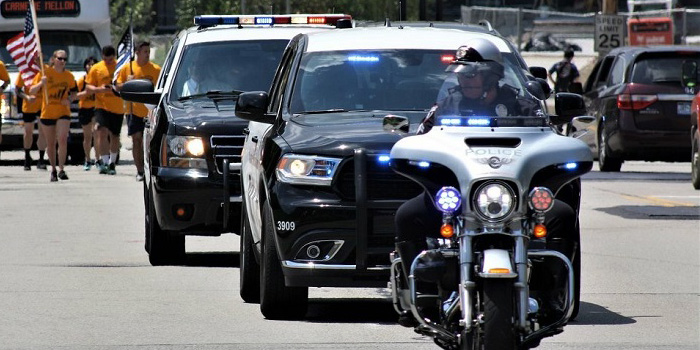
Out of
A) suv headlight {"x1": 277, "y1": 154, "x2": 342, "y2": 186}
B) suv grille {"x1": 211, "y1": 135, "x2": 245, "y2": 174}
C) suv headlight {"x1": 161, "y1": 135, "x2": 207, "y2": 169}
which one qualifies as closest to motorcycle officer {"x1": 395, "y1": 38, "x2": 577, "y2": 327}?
suv headlight {"x1": 277, "y1": 154, "x2": 342, "y2": 186}

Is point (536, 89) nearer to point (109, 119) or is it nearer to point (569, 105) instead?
point (569, 105)

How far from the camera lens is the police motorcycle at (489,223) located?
669cm

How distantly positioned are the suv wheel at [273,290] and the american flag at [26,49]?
16355mm

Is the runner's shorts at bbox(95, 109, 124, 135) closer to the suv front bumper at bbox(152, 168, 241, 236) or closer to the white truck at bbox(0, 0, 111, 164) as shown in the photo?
the white truck at bbox(0, 0, 111, 164)

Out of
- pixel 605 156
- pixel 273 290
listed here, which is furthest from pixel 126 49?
pixel 273 290

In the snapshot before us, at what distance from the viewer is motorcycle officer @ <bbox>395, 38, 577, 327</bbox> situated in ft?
23.6

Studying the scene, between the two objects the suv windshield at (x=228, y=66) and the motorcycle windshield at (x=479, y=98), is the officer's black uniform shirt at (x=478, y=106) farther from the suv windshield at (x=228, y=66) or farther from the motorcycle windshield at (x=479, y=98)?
the suv windshield at (x=228, y=66)

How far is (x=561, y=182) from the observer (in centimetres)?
706

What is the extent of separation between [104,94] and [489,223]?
18.2m

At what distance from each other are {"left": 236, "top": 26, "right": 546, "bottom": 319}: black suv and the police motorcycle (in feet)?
2.53

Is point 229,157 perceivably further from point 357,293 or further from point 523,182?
point 523,182

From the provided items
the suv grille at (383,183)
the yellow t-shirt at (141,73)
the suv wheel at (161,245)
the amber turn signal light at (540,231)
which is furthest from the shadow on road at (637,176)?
the amber turn signal light at (540,231)

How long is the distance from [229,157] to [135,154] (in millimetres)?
10582

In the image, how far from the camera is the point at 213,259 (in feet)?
43.4
